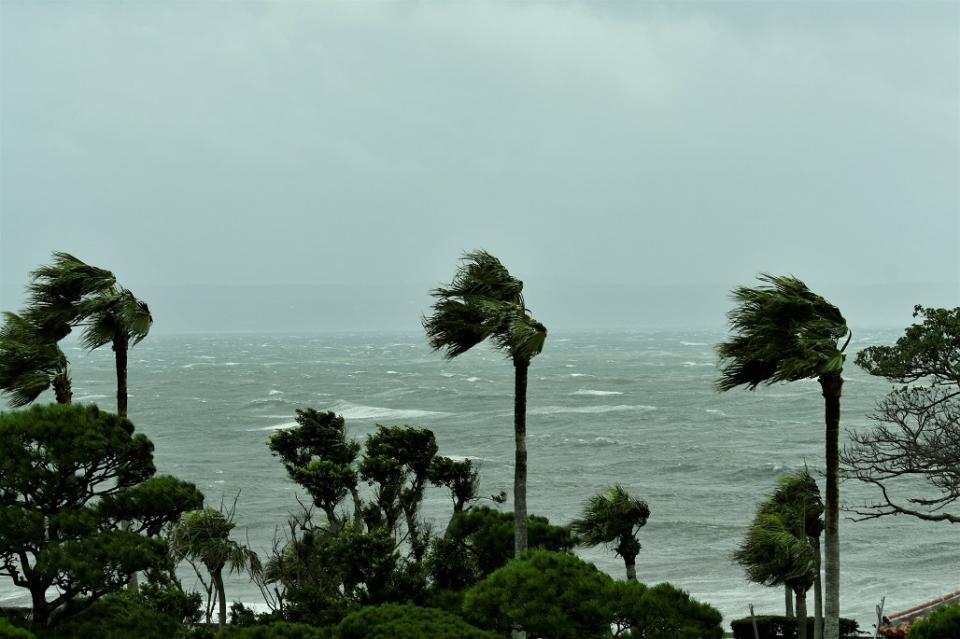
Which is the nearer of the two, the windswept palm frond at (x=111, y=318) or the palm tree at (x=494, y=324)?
the palm tree at (x=494, y=324)

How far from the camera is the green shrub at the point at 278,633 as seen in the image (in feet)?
53.0

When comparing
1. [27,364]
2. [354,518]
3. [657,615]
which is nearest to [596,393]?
[354,518]

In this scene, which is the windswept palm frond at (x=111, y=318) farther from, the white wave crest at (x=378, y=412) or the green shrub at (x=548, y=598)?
the white wave crest at (x=378, y=412)

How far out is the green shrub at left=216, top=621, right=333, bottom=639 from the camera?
16.1m

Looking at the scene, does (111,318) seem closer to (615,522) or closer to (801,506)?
(615,522)

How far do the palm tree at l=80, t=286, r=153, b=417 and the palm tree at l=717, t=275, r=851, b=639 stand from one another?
32.4 ft

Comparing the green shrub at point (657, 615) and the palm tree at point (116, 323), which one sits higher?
the palm tree at point (116, 323)

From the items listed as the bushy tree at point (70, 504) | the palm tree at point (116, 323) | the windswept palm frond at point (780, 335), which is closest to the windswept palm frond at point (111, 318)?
the palm tree at point (116, 323)

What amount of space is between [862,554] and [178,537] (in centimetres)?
3946

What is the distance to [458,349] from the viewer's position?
17109 mm

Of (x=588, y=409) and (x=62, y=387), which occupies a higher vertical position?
(x=62, y=387)

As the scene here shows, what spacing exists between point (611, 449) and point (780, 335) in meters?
78.1

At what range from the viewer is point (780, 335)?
14.3m

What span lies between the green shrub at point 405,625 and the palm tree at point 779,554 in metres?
5.95
